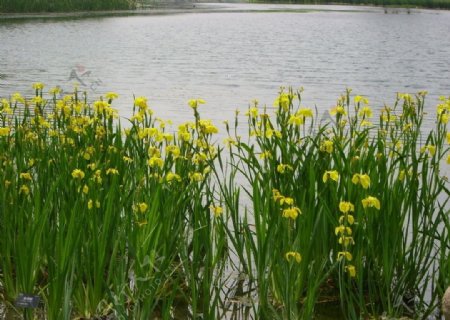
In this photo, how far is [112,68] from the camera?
15.2 m

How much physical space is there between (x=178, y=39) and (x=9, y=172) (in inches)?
789

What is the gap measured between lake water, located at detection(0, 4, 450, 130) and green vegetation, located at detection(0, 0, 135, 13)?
3.65ft

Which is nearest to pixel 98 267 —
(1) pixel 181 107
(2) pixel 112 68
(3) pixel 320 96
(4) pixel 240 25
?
(1) pixel 181 107

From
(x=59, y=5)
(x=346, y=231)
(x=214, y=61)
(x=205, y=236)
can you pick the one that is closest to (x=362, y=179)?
(x=346, y=231)

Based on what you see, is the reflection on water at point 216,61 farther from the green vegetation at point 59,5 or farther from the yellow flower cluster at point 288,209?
the green vegetation at point 59,5

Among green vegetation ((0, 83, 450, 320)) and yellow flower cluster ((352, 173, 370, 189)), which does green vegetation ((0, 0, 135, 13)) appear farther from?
yellow flower cluster ((352, 173, 370, 189))

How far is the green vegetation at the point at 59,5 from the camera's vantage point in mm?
28406

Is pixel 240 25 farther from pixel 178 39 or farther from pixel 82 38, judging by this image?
pixel 82 38

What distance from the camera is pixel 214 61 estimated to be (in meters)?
17.3

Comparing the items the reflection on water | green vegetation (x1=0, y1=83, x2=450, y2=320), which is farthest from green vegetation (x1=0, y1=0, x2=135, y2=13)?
green vegetation (x1=0, y1=83, x2=450, y2=320)

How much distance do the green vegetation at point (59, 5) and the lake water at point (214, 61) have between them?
1112 millimetres

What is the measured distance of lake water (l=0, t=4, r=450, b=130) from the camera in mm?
11938

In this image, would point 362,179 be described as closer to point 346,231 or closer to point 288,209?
point 346,231

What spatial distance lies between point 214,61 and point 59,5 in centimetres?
1598
